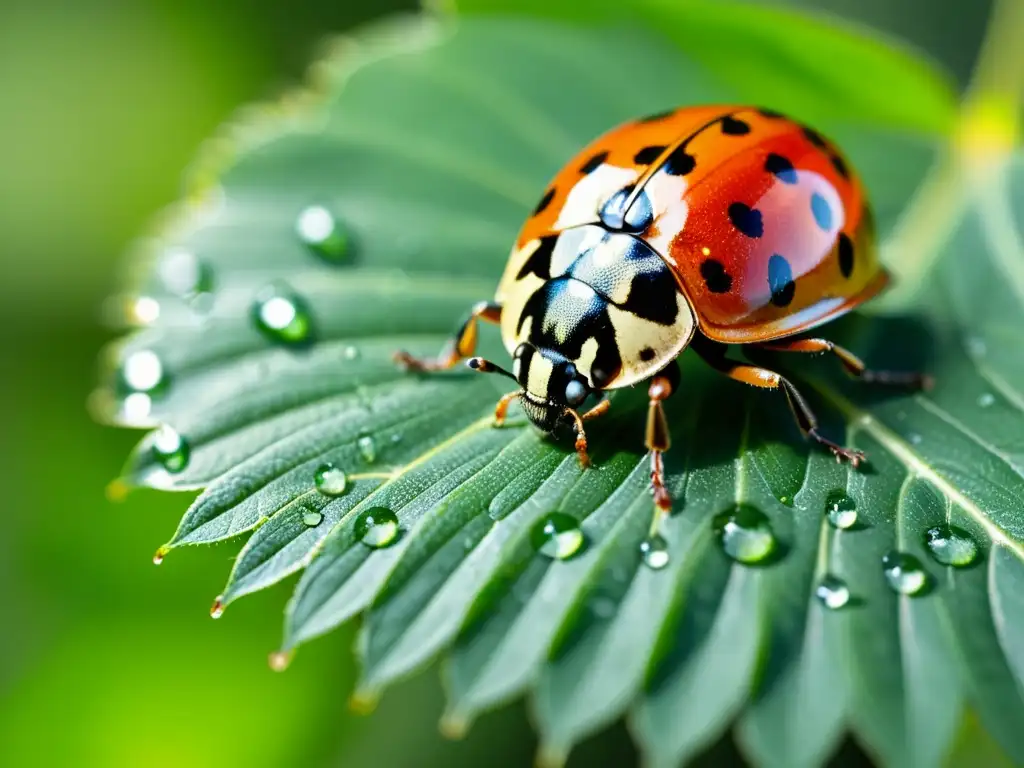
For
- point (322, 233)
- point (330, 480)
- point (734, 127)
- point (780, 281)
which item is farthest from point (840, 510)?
point (322, 233)

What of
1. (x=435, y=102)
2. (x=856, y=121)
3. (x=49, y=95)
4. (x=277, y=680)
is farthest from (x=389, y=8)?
(x=277, y=680)

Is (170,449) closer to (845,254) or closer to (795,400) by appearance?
(795,400)

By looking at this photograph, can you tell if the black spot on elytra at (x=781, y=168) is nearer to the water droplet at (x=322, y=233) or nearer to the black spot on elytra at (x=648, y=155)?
the black spot on elytra at (x=648, y=155)

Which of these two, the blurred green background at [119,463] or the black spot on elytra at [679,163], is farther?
the blurred green background at [119,463]

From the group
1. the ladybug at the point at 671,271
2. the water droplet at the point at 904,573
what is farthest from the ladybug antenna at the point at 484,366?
the water droplet at the point at 904,573

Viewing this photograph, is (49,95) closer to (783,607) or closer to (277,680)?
(277,680)

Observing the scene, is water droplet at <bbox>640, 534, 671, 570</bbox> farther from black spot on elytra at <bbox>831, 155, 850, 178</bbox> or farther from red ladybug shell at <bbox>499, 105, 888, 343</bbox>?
black spot on elytra at <bbox>831, 155, 850, 178</bbox>
